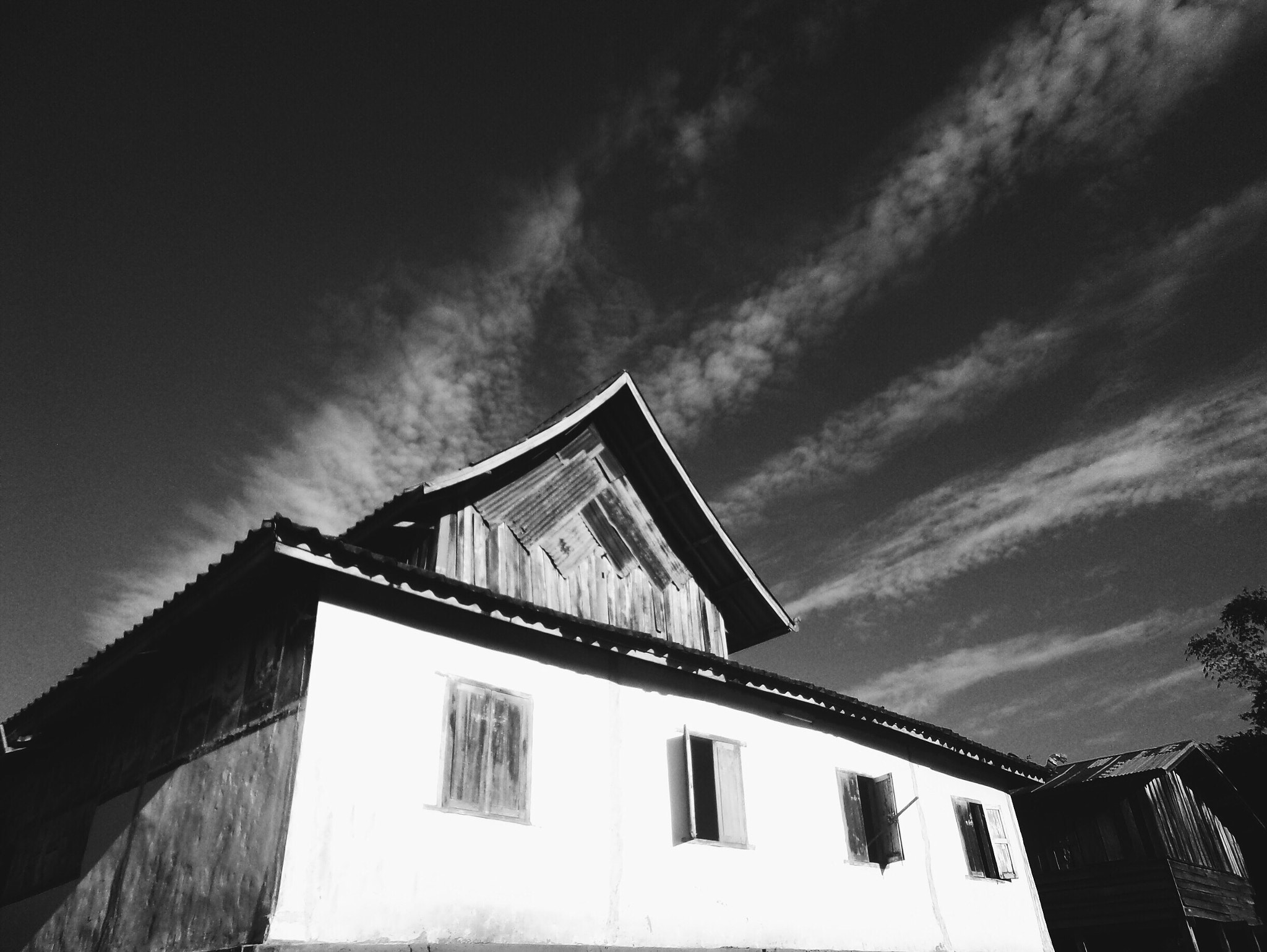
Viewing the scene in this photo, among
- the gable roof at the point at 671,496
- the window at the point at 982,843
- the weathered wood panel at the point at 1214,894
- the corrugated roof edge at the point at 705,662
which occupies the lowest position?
the weathered wood panel at the point at 1214,894

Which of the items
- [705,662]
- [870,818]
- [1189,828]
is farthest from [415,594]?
[1189,828]

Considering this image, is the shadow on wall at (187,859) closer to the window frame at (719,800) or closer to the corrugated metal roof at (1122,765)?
the window frame at (719,800)

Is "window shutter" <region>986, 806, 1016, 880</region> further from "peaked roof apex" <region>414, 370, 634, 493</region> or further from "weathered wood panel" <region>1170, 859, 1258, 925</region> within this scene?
"peaked roof apex" <region>414, 370, 634, 493</region>

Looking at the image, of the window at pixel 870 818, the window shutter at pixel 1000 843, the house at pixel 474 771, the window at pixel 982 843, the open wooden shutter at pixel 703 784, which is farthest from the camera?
the window shutter at pixel 1000 843

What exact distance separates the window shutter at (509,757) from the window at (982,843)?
Result: 894 centimetres

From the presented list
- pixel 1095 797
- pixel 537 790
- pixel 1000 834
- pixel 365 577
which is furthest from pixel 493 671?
pixel 1095 797

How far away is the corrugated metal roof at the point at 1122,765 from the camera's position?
56.0 ft

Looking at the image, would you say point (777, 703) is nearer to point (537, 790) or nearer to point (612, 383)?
point (537, 790)

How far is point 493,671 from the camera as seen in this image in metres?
8.60

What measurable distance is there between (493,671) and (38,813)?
752 cm

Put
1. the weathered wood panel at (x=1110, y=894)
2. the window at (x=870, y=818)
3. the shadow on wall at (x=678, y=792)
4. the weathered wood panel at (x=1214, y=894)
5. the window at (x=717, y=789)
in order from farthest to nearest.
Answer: the weathered wood panel at (x=1214, y=894)
the weathered wood panel at (x=1110, y=894)
the window at (x=870, y=818)
the window at (x=717, y=789)
the shadow on wall at (x=678, y=792)

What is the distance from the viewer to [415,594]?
25.9 ft

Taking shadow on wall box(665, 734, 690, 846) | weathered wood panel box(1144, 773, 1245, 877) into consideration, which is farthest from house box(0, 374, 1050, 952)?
weathered wood panel box(1144, 773, 1245, 877)

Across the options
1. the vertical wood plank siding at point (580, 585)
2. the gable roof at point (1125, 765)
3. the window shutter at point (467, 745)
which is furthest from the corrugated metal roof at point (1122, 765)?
the window shutter at point (467, 745)
